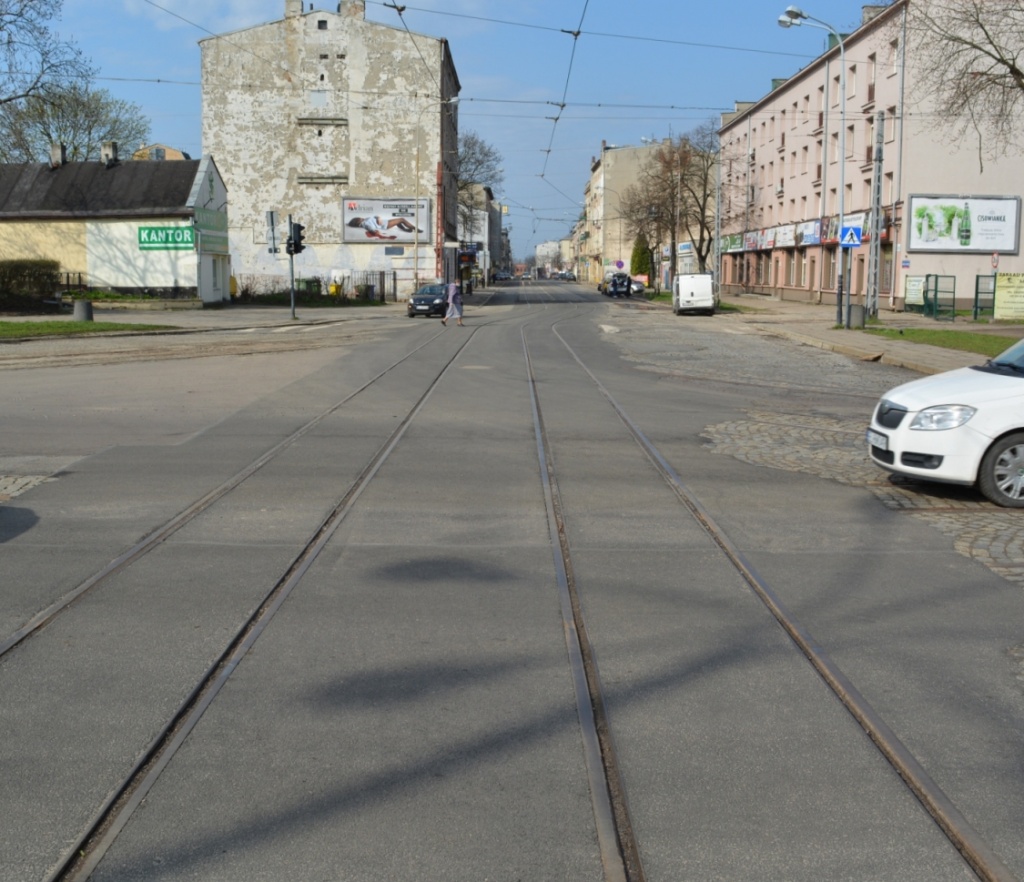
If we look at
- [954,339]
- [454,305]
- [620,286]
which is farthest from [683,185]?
[954,339]

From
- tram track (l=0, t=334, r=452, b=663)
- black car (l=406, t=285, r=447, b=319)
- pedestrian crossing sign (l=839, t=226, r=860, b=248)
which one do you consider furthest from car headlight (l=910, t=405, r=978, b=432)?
black car (l=406, t=285, r=447, b=319)

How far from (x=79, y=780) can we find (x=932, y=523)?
673 centimetres

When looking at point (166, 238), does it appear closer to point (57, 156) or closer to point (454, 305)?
point (57, 156)

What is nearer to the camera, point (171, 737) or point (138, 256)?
point (171, 737)

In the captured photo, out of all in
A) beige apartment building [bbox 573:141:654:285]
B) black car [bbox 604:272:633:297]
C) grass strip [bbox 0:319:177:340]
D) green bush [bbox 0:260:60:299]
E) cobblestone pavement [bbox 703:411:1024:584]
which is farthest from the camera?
beige apartment building [bbox 573:141:654:285]

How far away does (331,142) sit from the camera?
65.5m

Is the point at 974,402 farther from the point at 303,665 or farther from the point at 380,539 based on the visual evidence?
the point at 303,665

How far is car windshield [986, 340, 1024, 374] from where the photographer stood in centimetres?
992

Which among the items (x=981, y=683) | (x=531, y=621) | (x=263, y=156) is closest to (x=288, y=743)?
(x=531, y=621)

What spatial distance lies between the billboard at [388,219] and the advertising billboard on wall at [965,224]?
28333 mm

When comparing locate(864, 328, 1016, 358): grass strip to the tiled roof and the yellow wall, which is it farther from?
the yellow wall

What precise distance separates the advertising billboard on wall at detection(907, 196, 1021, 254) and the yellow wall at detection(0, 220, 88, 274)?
121 feet

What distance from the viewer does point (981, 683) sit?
527cm

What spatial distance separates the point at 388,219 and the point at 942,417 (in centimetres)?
5834
